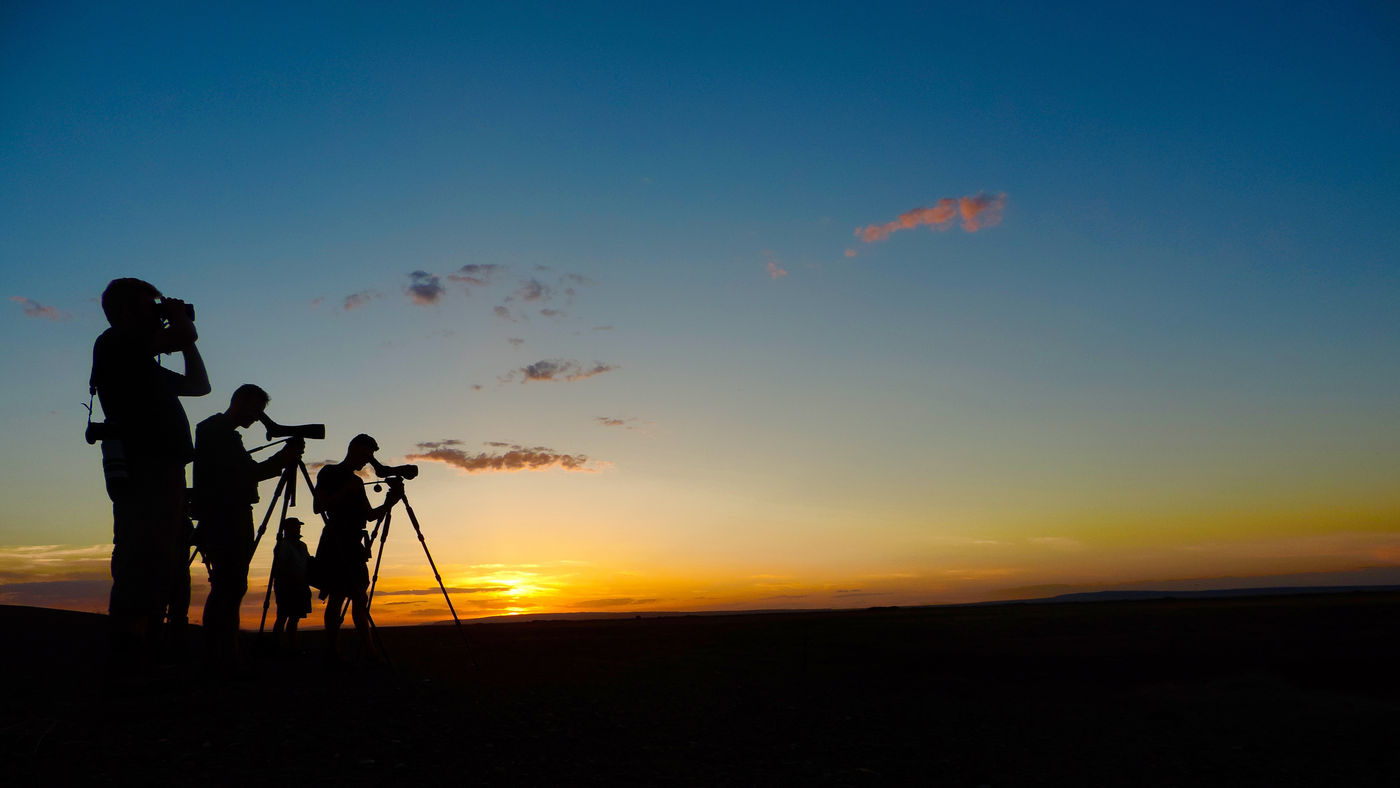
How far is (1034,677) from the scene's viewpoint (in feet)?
35.5

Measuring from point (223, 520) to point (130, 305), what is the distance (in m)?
1.97

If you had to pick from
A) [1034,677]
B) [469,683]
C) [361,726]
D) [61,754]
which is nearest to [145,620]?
[61,754]

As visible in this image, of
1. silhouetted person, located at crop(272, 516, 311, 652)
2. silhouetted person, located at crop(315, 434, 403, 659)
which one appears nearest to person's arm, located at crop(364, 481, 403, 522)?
silhouetted person, located at crop(315, 434, 403, 659)

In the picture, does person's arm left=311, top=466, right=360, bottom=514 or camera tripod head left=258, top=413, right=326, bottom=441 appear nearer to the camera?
camera tripod head left=258, top=413, right=326, bottom=441

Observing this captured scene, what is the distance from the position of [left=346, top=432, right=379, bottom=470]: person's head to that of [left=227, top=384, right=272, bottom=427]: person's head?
6.13 feet

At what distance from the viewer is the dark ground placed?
4.91 meters

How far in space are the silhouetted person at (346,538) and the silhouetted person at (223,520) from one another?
1806 millimetres

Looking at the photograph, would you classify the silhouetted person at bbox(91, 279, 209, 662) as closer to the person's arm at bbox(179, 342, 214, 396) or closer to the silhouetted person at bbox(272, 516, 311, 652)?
the person's arm at bbox(179, 342, 214, 396)

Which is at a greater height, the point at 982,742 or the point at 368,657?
the point at 368,657


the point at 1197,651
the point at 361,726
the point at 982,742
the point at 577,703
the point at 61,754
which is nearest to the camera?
the point at 61,754

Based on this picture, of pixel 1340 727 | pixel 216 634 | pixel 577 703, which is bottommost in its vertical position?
pixel 1340 727

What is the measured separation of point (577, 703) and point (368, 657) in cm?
311

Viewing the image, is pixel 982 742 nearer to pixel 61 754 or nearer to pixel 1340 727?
pixel 1340 727

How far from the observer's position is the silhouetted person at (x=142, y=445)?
220 inches
